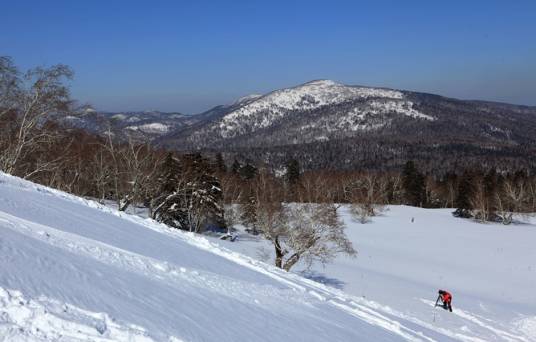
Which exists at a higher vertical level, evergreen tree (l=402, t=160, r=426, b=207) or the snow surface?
the snow surface

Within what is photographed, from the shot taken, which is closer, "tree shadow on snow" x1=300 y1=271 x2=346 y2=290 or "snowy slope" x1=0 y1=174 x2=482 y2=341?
"snowy slope" x1=0 y1=174 x2=482 y2=341

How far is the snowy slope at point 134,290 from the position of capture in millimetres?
4789

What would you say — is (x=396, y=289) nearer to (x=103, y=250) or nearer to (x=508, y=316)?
(x=508, y=316)

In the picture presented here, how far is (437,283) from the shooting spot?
1244 inches

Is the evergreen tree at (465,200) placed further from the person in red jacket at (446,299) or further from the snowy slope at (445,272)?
the person in red jacket at (446,299)

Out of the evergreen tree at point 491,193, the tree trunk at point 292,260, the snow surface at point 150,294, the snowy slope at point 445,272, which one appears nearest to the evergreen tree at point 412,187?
the evergreen tree at point 491,193

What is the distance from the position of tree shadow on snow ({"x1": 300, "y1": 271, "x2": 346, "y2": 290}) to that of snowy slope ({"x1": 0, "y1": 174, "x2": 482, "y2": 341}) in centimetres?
1304

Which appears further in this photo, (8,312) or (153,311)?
(153,311)

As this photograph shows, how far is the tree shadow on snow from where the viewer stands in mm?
26453

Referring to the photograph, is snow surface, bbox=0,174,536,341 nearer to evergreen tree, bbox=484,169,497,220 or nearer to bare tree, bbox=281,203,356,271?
bare tree, bbox=281,203,356,271

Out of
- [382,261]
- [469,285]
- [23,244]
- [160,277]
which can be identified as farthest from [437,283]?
[23,244]

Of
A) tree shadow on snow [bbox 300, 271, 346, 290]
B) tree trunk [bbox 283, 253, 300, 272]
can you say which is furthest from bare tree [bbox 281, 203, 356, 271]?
tree shadow on snow [bbox 300, 271, 346, 290]

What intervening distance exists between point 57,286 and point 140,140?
23338mm

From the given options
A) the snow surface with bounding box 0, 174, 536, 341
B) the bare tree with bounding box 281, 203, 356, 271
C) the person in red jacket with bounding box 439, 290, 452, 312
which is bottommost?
the person in red jacket with bounding box 439, 290, 452, 312
